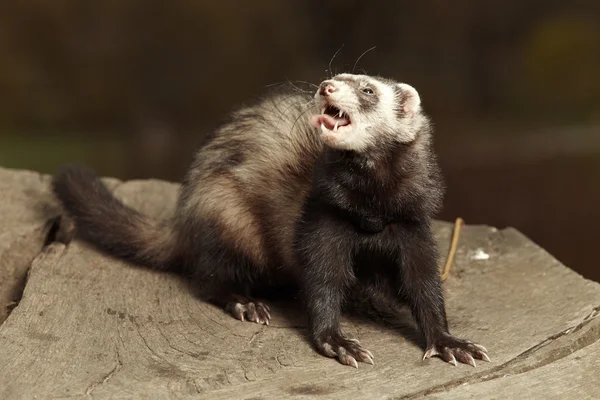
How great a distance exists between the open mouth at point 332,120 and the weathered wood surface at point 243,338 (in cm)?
70

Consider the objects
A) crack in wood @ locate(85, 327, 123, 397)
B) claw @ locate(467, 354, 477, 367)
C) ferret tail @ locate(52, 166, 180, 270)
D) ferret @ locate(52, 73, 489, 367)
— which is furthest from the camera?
ferret tail @ locate(52, 166, 180, 270)

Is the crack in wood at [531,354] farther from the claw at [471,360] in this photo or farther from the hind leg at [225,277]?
the hind leg at [225,277]

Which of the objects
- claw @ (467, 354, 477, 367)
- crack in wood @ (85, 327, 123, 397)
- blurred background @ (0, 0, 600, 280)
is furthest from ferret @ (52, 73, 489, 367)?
blurred background @ (0, 0, 600, 280)

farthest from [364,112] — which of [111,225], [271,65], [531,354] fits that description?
[271,65]

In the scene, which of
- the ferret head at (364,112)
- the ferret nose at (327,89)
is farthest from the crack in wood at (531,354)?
the ferret nose at (327,89)

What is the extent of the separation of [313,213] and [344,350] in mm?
483

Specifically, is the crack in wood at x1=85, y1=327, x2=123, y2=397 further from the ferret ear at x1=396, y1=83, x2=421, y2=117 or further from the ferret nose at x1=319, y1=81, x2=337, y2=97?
the ferret ear at x1=396, y1=83, x2=421, y2=117

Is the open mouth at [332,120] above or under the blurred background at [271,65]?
under

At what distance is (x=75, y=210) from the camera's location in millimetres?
3955

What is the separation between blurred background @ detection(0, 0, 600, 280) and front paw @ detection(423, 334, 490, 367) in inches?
230

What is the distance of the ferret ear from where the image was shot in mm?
3170

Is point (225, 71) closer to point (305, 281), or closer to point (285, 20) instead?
point (285, 20)

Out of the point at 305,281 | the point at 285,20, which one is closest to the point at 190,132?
the point at 285,20

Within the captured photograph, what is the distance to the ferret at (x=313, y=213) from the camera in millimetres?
3086
